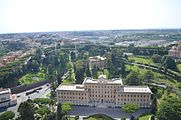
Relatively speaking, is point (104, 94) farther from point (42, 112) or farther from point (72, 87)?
point (42, 112)

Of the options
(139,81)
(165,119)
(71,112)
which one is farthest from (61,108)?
(139,81)

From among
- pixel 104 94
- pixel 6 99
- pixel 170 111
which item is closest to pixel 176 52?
pixel 104 94

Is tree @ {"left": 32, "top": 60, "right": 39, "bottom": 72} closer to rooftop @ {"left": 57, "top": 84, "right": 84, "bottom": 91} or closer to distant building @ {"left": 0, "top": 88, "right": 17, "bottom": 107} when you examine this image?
distant building @ {"left": 0, "top": 88, "right": 17, "bottom": 107}

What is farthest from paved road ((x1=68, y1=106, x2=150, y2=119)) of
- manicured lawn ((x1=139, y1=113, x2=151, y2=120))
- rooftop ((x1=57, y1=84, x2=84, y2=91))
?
rooftop ((x1=57, y1=84, x2=84, y2=91))

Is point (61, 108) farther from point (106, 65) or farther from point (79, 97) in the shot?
point (106, 65)

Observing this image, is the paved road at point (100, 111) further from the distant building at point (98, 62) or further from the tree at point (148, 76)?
the distant building at point (98, 62)

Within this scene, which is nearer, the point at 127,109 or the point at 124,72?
the point at 127,109
